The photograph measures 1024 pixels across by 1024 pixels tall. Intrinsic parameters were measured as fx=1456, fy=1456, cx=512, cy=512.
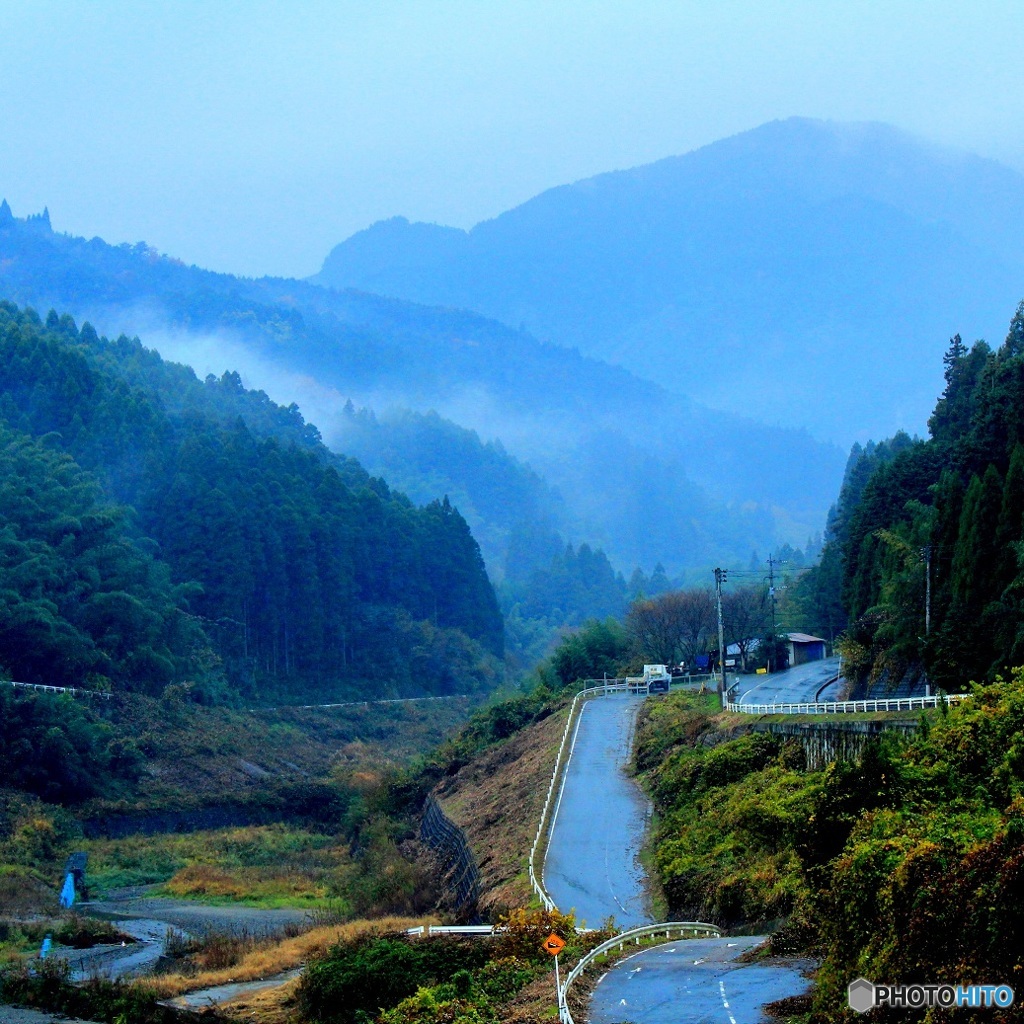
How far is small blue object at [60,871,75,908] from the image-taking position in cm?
4578

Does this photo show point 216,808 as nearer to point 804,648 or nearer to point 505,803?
point 505,803

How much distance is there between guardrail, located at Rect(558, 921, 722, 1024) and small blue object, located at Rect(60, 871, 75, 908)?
997 inches

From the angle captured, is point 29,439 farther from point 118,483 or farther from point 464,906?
point 464,906

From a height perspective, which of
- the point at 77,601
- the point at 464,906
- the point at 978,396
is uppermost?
the point at 978,396

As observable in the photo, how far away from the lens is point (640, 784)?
42688mm

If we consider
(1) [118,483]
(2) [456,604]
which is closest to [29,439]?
(1) [118,483]

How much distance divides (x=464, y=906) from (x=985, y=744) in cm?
1613

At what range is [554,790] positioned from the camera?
139 feet

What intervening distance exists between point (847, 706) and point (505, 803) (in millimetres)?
12080

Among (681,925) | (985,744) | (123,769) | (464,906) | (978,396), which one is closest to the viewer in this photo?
(985,744)

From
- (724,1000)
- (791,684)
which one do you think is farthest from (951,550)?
(724,1000)

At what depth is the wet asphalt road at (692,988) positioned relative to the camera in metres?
18.0

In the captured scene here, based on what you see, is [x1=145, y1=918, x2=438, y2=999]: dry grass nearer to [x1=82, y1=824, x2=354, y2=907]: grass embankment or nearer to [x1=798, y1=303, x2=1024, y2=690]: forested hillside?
[x1=82, y1=824, x2=354, y2=907]: grass embankment

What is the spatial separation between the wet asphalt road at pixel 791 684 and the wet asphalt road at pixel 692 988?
27.7 metres
